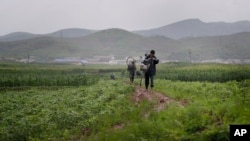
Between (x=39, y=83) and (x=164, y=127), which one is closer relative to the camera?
(x=164, y=127)

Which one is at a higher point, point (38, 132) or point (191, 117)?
point (191, 117)

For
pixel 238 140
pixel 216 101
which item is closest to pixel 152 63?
pixel 216 101

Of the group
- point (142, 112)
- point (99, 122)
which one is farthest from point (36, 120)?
point (142, 112)

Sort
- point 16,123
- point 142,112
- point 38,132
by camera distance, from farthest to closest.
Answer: point 142,112 < point 16,123 < point 38,132

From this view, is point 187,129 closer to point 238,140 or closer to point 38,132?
point 238,140

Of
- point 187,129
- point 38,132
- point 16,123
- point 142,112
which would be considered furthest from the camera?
point 142,112

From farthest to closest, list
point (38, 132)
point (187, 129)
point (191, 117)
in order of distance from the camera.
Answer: point (38, 132) → point (191, 117) → point (187, 129)

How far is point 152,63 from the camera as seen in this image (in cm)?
2488

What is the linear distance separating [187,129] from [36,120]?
336 inches

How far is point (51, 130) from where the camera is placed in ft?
51.3

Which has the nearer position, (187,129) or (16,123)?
(187,129)

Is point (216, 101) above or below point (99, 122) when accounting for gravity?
above

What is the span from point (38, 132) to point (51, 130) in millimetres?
584

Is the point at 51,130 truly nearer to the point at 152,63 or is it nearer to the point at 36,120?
the point at 36,120
